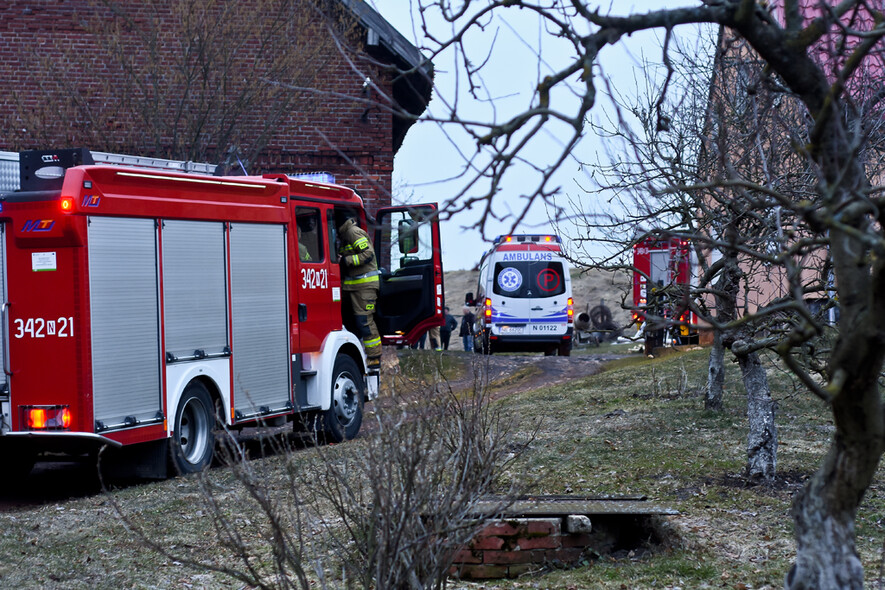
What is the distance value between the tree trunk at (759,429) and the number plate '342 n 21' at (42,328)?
5.61m

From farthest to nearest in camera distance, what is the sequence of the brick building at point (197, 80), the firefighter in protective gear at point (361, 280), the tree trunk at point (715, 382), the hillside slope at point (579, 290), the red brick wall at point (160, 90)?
the hillside slope at point (579, 290) → the red brick wall at point (160, 90) → the brick building at point (197, 80) → the firefighter in protective gear at point (361, 280) → the tree trunk at point (715, 382)

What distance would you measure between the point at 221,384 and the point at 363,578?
6.71 meters

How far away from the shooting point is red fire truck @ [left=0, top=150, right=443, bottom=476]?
29.9 feet

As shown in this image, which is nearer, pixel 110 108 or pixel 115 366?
pixel 115 366

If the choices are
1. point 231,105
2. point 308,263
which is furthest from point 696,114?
point 231,105

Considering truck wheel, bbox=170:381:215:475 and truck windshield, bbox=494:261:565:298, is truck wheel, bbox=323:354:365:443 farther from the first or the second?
truck windshield, bbox=494:261:565:298

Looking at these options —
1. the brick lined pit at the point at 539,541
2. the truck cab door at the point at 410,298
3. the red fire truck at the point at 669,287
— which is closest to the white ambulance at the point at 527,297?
the red fire truck at the point at 669,287

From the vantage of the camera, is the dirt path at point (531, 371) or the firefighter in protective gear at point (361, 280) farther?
the dirt path at point (531, 371)

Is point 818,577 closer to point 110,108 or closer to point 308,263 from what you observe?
point 308,263

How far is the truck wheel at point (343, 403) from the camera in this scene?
12648 mm

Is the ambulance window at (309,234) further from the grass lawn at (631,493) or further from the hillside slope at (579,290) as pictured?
the hillside slope at (579,290)

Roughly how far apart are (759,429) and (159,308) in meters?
5.48

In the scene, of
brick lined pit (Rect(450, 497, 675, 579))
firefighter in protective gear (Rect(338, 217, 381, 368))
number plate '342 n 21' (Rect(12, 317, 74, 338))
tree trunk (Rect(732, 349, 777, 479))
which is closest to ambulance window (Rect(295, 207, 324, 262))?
firefighter in protective gear (Rect(338, 217, 381, 368))

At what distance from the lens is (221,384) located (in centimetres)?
1077
